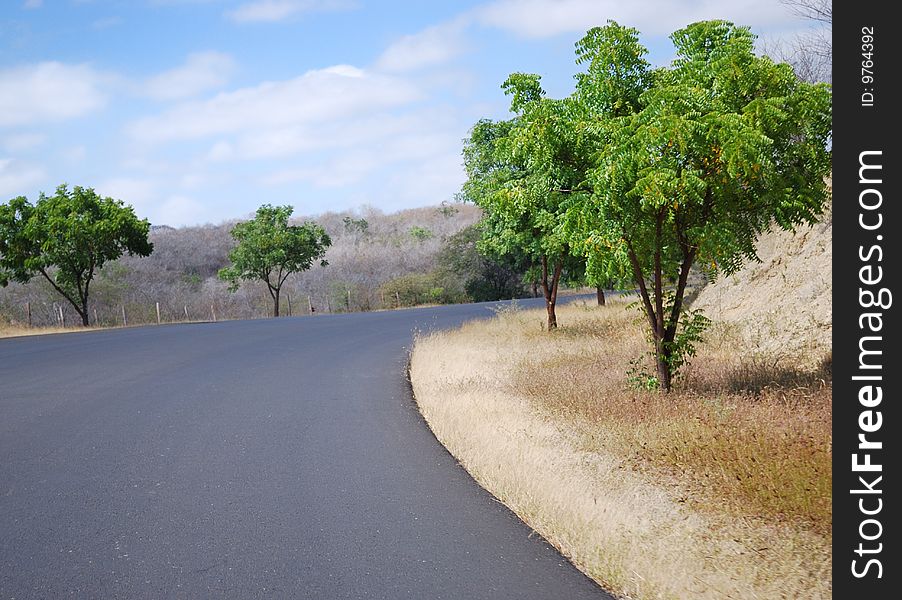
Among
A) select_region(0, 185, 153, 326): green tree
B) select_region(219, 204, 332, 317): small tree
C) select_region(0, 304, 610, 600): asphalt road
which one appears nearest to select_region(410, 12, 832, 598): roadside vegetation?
select_region(0, 304, 610, 600): asphalt road

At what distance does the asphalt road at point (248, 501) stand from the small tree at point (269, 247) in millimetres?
39851

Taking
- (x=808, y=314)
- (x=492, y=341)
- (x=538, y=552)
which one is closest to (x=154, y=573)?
(x=538, y=552)

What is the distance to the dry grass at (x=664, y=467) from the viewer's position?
5031 mm

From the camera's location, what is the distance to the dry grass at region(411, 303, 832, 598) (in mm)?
5031

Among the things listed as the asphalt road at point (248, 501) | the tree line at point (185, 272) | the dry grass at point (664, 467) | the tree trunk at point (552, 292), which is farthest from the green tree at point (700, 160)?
the tree line at point (185, 272)

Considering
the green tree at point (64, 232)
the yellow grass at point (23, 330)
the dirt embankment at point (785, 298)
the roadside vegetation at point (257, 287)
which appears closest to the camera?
the dirt embankment at point (785, 298)

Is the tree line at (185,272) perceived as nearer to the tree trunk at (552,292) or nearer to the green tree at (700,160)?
the tree trunk at (552,292)

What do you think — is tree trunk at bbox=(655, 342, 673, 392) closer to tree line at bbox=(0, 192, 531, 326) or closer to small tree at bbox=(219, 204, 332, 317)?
tree line at bbox=(0, 192, 531, 326)

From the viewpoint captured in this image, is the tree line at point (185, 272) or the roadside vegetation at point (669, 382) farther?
the tree line at point (185, 272)

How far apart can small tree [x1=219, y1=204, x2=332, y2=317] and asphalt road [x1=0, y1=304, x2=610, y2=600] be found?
3985 centimetres

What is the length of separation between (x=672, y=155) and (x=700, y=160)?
545mm

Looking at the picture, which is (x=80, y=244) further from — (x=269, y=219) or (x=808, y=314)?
(x=808, y=314)
